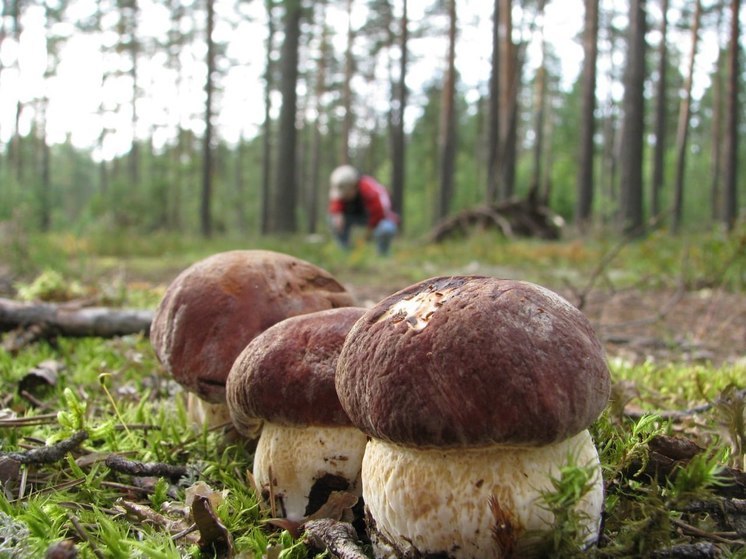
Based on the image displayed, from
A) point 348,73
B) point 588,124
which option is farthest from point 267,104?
point 588,124

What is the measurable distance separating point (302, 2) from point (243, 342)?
1646 cm

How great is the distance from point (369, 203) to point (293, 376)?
10.2 metres

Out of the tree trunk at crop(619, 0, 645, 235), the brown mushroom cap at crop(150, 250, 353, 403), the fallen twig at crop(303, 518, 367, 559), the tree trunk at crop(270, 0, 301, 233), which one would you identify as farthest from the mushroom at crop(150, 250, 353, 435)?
the tree trunk at crop(619, 0, 645, 235)

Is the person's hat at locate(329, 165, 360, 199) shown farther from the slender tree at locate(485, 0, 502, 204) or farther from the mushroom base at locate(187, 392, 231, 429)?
the mushroom base at locate(187, 392, 231, 429)

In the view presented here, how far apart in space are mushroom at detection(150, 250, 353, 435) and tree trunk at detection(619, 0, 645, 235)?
1544cm

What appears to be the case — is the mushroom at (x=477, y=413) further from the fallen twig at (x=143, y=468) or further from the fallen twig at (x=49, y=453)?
the fallen twig at (x=49, y=453)

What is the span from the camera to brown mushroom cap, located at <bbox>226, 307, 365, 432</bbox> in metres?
1.73

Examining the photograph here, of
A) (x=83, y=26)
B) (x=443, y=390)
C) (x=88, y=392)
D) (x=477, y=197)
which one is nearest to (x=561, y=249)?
(x=88, y=392)

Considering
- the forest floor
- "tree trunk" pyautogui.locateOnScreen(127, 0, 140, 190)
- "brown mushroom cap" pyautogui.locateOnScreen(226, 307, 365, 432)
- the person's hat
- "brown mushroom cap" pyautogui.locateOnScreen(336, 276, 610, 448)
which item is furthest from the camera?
"tree trunk" pyautogui.locateOnScreen(127, 0, 140, 190)

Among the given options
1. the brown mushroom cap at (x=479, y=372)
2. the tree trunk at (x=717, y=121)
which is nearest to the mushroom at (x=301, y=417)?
the brown mushroom cap at (x=479, y=372)

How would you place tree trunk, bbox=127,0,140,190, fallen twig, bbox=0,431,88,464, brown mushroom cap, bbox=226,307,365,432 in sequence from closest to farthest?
brown mushroom cap, bbox=226,307,365,432 < fallen twig, bbox=0,431,88,464 < tree trunk, bbox=127,0,140,190

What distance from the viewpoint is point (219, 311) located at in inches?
86.2

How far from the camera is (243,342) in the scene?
2146mm

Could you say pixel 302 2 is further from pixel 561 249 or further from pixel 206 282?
pixel 206 282
